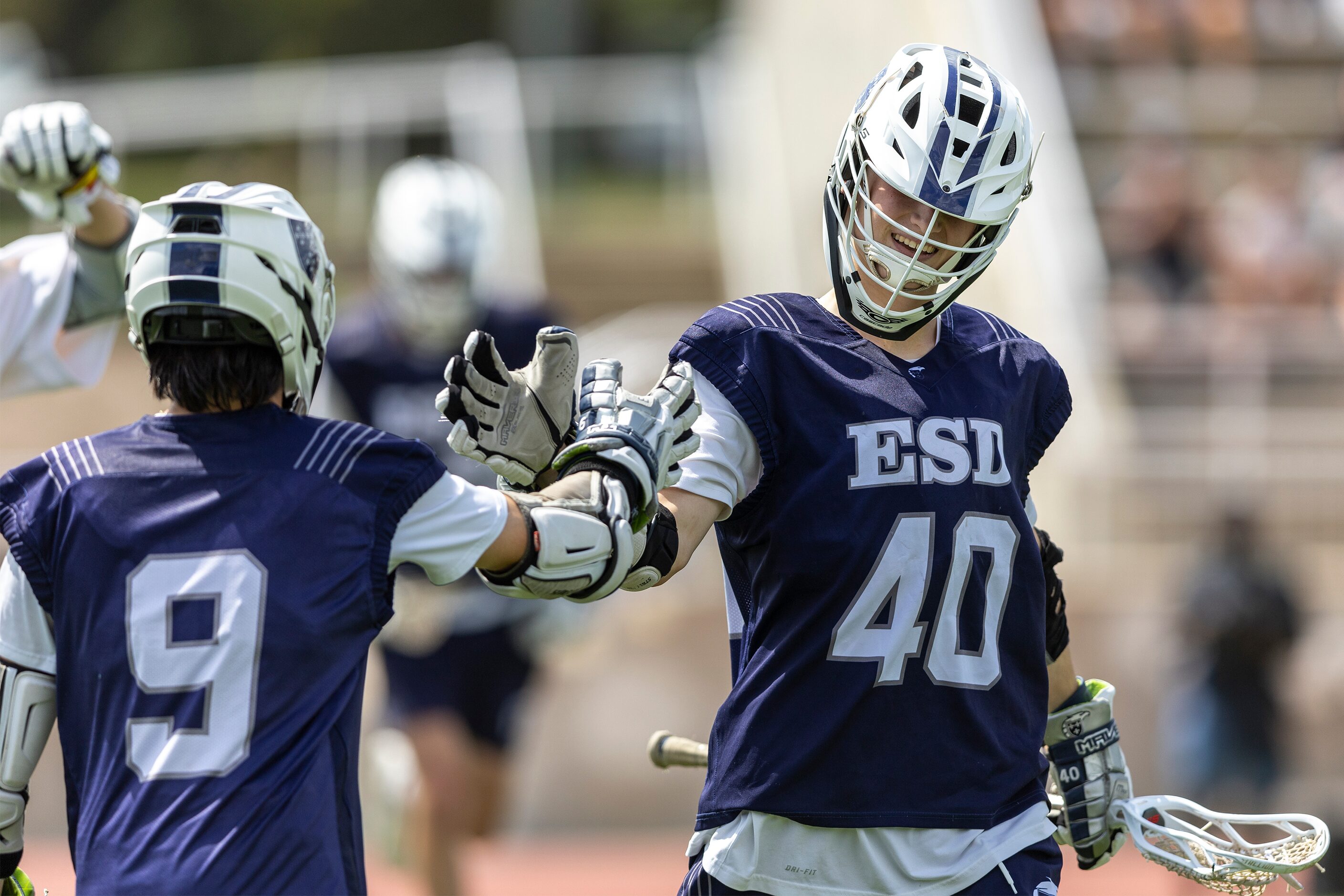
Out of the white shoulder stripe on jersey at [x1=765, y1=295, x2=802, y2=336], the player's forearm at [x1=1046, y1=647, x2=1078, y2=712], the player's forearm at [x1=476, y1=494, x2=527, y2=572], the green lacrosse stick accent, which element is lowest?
the green lacrosse stick accent

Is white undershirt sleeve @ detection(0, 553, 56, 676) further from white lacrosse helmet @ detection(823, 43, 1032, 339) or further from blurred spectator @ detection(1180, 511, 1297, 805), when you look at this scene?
blurred spectator @ detection(1180, 511, 1297, 805)

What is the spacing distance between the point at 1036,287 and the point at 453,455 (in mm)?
6706

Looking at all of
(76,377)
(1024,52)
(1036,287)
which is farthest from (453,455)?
(1024,52)

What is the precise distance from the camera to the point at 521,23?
25188 millimetres

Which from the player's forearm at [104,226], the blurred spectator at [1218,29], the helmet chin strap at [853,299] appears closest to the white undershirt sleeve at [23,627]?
the helmet chin strap at [853,299]

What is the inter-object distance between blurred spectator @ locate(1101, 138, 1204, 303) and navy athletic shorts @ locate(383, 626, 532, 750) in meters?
6.98

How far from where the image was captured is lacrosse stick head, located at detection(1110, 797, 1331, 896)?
3.86 meters

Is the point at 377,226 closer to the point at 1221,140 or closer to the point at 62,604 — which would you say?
the point at 62,604

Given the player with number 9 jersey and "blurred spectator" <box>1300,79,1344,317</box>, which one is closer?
the player with number 9 jersey

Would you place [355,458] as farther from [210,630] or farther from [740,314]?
[740,314]

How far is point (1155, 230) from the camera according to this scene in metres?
13.5

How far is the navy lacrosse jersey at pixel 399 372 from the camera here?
7688mm

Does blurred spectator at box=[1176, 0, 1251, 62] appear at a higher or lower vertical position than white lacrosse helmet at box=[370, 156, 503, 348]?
higher

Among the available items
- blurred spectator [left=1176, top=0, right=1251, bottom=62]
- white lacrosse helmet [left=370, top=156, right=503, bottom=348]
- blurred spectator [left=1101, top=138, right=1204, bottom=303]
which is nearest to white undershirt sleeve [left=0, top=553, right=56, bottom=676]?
white lacrosse helmet [left=370, top=156, right=503, bottom=348]
